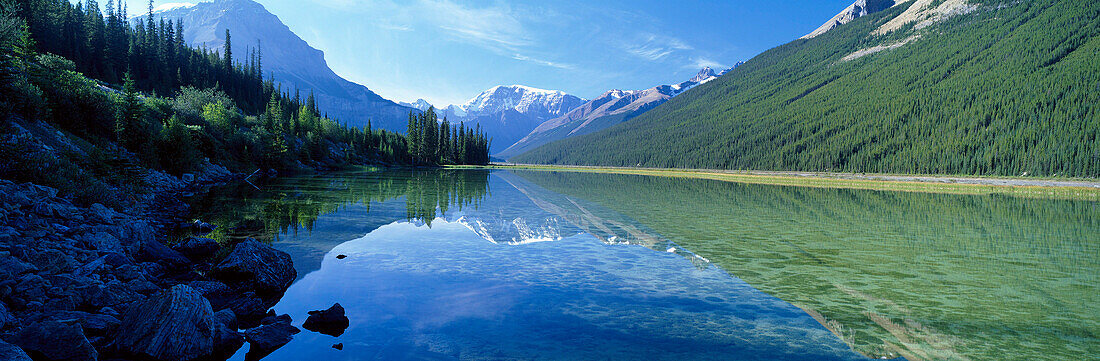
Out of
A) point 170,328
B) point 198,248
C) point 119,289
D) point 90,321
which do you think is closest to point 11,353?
point 170,328

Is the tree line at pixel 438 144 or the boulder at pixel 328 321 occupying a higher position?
the tree line at pixel 438 144

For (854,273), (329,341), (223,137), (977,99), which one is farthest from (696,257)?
(977,99)

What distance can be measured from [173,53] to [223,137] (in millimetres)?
91996

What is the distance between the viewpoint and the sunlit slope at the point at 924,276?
8773mm

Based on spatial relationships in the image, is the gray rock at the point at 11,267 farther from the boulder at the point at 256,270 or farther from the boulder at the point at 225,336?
the boulder at the point at 225,336

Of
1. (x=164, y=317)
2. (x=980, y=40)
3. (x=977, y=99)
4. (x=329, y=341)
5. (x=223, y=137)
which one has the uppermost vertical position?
(x=980, y=40)

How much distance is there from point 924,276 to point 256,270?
18.9m

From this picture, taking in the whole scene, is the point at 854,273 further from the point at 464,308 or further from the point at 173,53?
the point at 173,53

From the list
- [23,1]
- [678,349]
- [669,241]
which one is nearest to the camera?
[678,349]

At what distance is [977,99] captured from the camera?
13975 centimetres

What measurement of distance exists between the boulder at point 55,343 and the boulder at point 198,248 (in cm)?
794

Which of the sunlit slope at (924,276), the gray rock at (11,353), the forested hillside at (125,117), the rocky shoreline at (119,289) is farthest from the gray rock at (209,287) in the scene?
the sunlit slope at (924,276)

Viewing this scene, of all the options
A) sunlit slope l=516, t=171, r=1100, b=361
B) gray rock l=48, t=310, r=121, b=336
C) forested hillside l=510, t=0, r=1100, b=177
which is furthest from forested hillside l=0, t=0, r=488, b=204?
forested hillside l=510, t=0, r=1100, b=177

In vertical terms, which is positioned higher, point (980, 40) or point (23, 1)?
point (980, 40)
